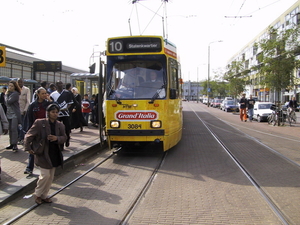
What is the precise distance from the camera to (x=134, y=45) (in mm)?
8172

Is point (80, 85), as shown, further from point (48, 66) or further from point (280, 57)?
point (280, 57)

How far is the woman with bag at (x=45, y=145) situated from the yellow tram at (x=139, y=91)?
10.3 ft

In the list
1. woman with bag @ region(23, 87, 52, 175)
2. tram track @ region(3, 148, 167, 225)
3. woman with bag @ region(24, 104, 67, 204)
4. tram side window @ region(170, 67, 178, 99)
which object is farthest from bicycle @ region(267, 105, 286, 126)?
woman with bag @ region(24, 104, 67, 204)

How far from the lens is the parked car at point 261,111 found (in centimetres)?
2167

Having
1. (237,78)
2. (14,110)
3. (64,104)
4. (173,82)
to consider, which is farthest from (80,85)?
(237,78)

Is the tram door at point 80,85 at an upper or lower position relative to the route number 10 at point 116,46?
lower

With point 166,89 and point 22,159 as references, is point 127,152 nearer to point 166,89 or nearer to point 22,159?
point 166,89

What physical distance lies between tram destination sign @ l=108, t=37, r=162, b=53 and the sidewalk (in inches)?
118

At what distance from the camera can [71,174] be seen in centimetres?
675

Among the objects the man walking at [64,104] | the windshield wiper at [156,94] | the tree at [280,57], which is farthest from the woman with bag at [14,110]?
the tree at [280,57]

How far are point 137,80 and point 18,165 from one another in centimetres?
360

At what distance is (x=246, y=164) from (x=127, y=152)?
353 centimetres

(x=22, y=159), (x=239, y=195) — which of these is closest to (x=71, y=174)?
(x=22, y=159)

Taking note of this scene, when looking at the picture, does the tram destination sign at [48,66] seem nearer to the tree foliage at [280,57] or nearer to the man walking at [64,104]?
the man walking at [64,104]
